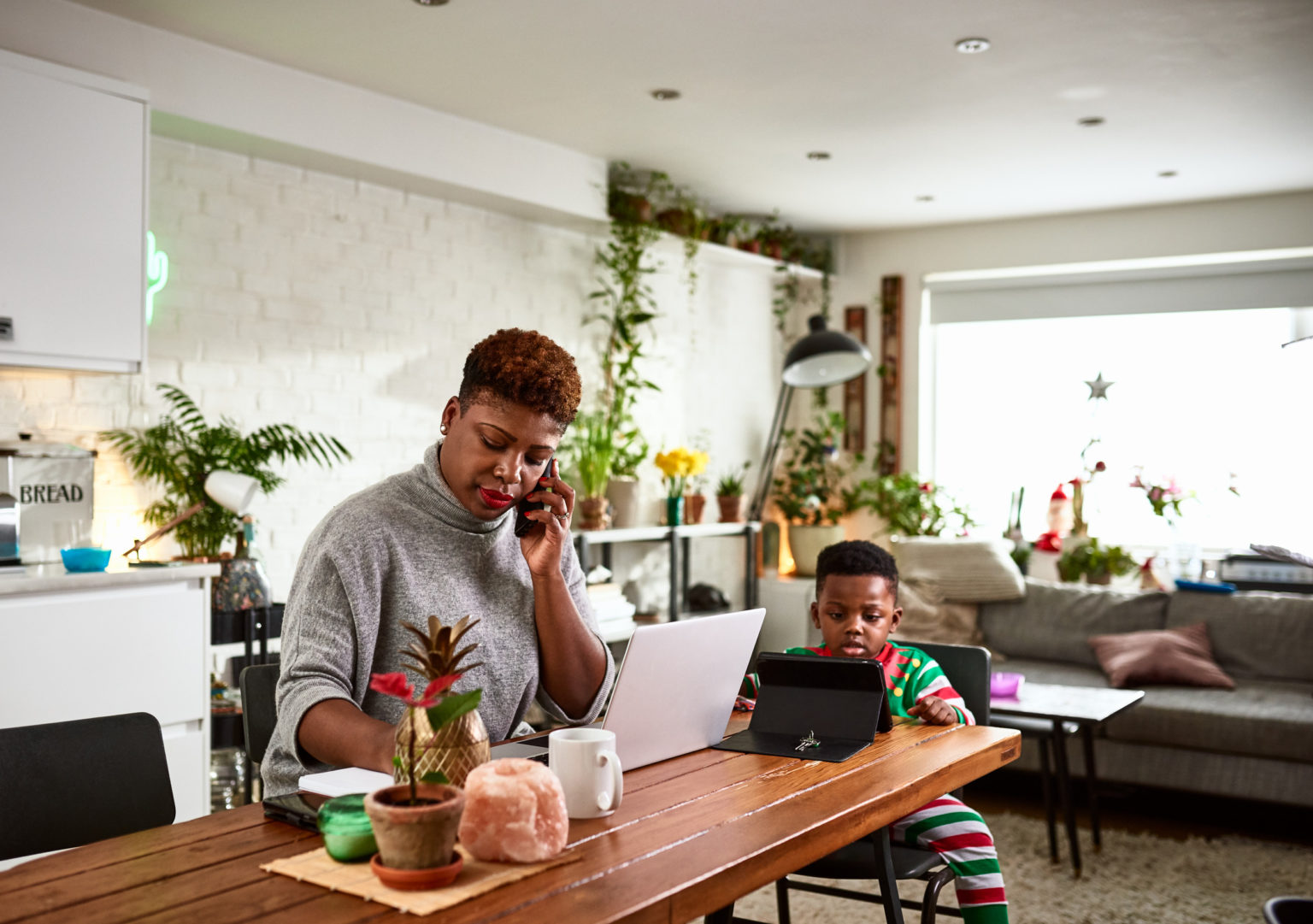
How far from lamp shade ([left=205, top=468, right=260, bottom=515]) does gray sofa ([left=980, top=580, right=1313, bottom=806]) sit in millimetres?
2842

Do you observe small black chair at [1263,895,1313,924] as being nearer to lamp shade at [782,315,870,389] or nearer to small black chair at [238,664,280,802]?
small black chair at [238,664,280,802]

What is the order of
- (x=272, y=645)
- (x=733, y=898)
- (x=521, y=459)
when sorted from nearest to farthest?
(x=733, y=898), (x=521, y=459), (x=272, y=645)

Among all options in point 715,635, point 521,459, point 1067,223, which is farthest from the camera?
point 1067,223

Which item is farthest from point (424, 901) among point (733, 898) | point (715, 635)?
point (715, 635)

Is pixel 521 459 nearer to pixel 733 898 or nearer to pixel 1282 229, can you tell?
pixel 733 898

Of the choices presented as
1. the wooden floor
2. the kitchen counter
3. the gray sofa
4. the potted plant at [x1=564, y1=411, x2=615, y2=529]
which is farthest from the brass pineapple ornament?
the potted plant at [x1=564, y1=411, x2=615, y2=529]

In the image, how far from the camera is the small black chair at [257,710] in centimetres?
194

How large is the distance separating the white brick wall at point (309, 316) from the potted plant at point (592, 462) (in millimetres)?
232

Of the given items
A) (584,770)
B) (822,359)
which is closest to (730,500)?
(822,359)

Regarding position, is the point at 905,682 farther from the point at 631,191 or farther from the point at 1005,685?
the point at 631,191

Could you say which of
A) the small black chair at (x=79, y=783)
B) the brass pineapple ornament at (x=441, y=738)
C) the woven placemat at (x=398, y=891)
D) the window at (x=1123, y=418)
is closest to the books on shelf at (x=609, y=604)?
the window at (x=1123, y=418)

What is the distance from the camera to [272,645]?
3.89 m

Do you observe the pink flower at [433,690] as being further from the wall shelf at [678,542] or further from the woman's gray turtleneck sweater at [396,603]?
the wall shelf at [678,542]

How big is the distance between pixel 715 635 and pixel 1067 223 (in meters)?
5.27
